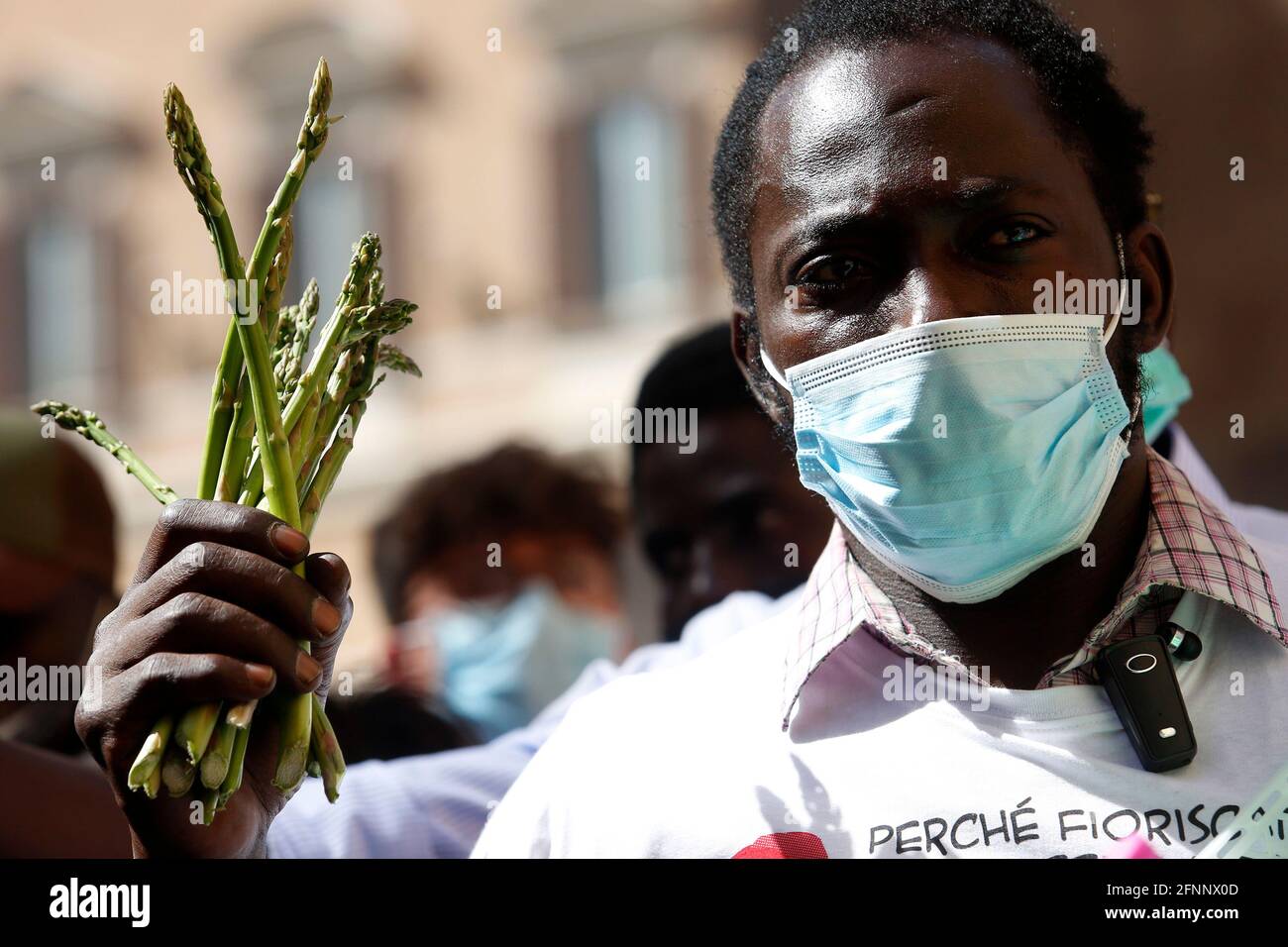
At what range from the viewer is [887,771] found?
1.99 metres

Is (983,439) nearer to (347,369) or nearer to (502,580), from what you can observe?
(347,369)

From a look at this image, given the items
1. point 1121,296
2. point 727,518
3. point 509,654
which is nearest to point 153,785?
point 1121,296

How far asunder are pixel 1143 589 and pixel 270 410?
3.49 feet

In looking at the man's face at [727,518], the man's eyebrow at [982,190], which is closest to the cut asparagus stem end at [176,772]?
the man's eyebrow at [982,190]

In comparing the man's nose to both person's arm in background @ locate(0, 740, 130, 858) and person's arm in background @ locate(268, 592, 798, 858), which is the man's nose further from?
person's arm in background @ locate(0, 740, 130, 858)

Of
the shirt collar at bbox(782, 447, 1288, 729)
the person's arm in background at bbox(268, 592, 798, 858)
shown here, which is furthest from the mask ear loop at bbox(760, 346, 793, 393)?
the person's arm in background at bbox(268, 592, 798, 858)

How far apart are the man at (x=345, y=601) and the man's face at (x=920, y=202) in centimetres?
72

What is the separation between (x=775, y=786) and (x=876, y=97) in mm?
876

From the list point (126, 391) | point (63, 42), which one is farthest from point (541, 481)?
point (63, 42)

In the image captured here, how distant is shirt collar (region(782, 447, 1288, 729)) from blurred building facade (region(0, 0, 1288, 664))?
1052cm

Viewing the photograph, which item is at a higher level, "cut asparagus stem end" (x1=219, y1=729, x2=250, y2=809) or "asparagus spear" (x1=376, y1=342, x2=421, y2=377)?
"asparagus spear" (x1=376, y1=342, x2=421, y2=377)

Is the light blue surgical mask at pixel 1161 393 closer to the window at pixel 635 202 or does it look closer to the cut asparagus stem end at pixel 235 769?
the cut asparagus stem end at pixel 235 769

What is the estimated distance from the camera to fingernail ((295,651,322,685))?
183cm

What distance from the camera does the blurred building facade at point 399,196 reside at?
13.9 m
